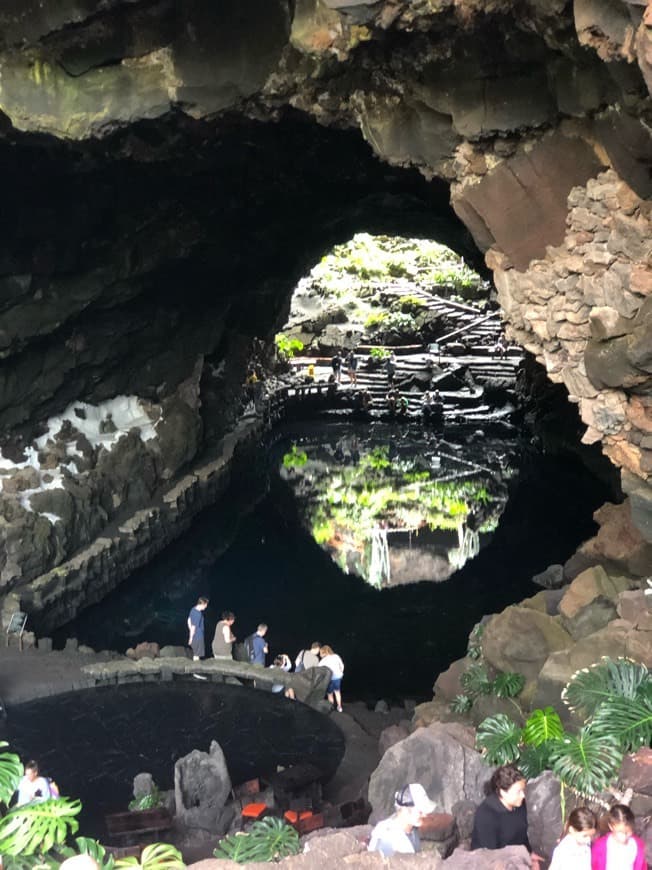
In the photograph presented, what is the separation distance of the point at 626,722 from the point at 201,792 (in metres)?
5.25

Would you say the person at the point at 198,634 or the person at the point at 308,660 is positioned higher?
the person at the point at 198,634

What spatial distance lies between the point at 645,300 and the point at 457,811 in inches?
242

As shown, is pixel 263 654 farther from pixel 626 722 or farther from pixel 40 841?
pixel 40 841

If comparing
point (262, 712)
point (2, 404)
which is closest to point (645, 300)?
point (262, 712)

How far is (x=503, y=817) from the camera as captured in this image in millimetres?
6453

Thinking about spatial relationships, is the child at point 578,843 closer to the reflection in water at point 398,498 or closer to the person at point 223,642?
the person at point 223,642

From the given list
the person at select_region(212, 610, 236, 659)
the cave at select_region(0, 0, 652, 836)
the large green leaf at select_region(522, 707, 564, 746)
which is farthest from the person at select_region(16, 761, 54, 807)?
the cave at select_region(0, 0, 652, 836)

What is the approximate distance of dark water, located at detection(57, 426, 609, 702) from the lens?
60.1 feet

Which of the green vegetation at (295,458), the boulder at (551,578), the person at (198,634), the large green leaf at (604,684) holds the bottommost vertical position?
the large green leaf at (604,684)

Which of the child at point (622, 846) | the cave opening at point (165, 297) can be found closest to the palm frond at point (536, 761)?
the child at point (622, 846)

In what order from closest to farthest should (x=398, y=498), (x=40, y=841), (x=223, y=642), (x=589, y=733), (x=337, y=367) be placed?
(x=40, y=841) → (x=589, y=733) → (x=223, y=642) → (x=398, y=498) → (x=337, y=367)

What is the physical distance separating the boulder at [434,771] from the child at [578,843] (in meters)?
3.18

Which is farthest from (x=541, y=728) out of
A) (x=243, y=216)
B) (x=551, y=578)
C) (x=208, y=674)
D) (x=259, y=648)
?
(x=243, y=216)

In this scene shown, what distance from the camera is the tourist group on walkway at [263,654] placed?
14523 millimetres
